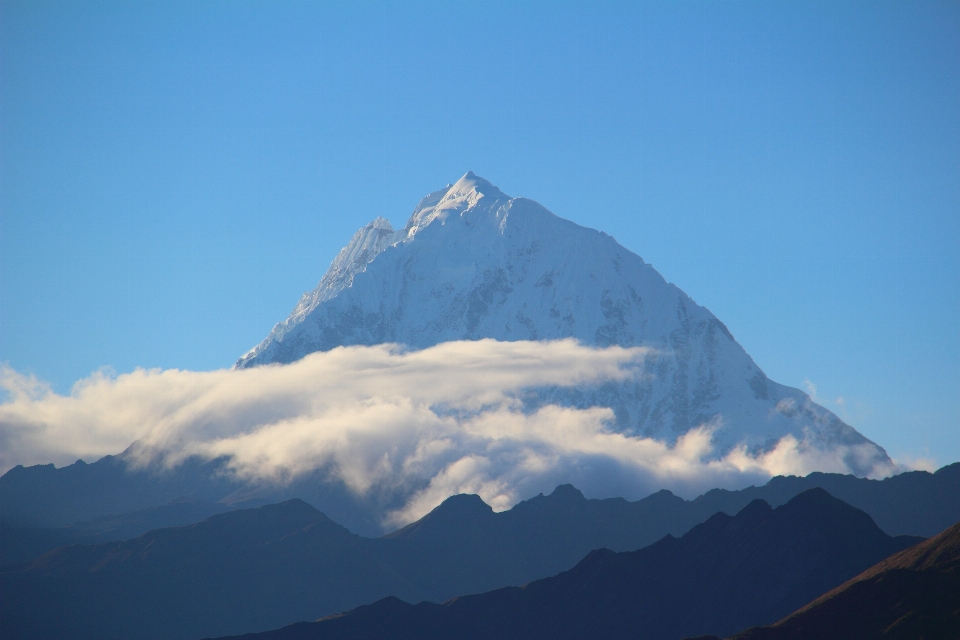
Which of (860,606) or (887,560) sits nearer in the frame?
(860,606)

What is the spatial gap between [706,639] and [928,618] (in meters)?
27.7

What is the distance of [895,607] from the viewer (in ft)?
530

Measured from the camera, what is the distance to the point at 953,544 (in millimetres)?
172500

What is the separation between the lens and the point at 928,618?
15600 centimetres

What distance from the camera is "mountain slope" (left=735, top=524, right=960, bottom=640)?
156250 mm

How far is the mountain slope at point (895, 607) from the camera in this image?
6152 inches

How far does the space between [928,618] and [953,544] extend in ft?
65.0

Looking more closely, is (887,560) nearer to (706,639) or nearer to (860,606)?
(860,606)

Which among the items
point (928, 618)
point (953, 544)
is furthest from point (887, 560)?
point (928, 618)

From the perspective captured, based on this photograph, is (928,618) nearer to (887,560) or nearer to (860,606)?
(860,606)

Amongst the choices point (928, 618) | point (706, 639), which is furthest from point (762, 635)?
point (928, 618)

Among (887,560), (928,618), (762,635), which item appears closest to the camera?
(928,618)

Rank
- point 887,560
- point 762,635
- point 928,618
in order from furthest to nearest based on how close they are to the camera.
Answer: point 887,560, point 762,635, point 928,618

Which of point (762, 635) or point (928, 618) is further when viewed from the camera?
point (762, 635)
